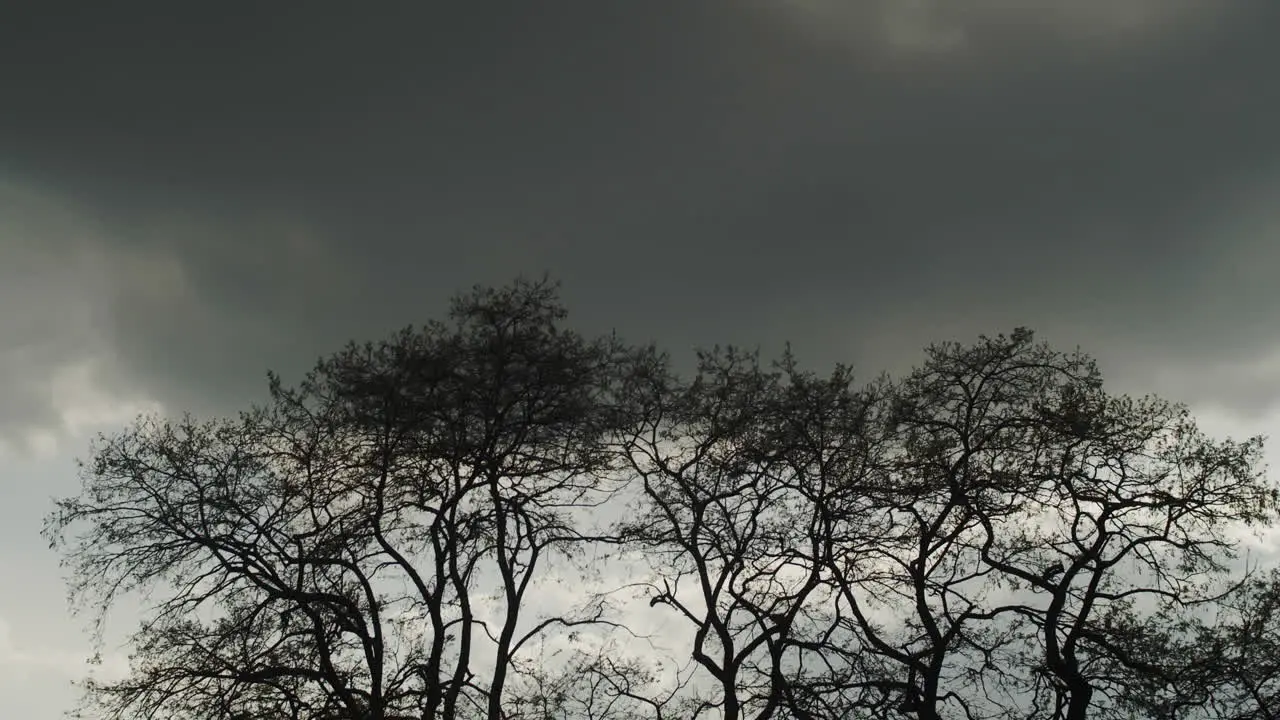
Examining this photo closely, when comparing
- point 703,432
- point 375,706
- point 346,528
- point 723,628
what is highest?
point 703,432

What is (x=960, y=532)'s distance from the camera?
2859 cm

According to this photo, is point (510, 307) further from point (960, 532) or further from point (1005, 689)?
point (1005, 689)

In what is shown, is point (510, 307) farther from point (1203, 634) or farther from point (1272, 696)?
point (1272, 696)

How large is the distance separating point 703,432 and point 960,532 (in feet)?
20.5

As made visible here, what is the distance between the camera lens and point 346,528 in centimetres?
2917

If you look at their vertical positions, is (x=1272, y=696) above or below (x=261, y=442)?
below

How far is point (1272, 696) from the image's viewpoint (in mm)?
28172

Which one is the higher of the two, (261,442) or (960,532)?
(261,442)

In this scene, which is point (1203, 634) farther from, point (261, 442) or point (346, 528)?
point (261, 442)

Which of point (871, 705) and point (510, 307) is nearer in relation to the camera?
point (871, 705)

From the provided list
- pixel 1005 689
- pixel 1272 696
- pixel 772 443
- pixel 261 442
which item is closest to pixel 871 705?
pixel 1005 689

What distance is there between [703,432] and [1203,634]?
1160cm

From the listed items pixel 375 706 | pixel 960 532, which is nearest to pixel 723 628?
pixel 960 532

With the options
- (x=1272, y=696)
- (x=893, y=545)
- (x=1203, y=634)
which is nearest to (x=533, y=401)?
(x=893, y=545)
